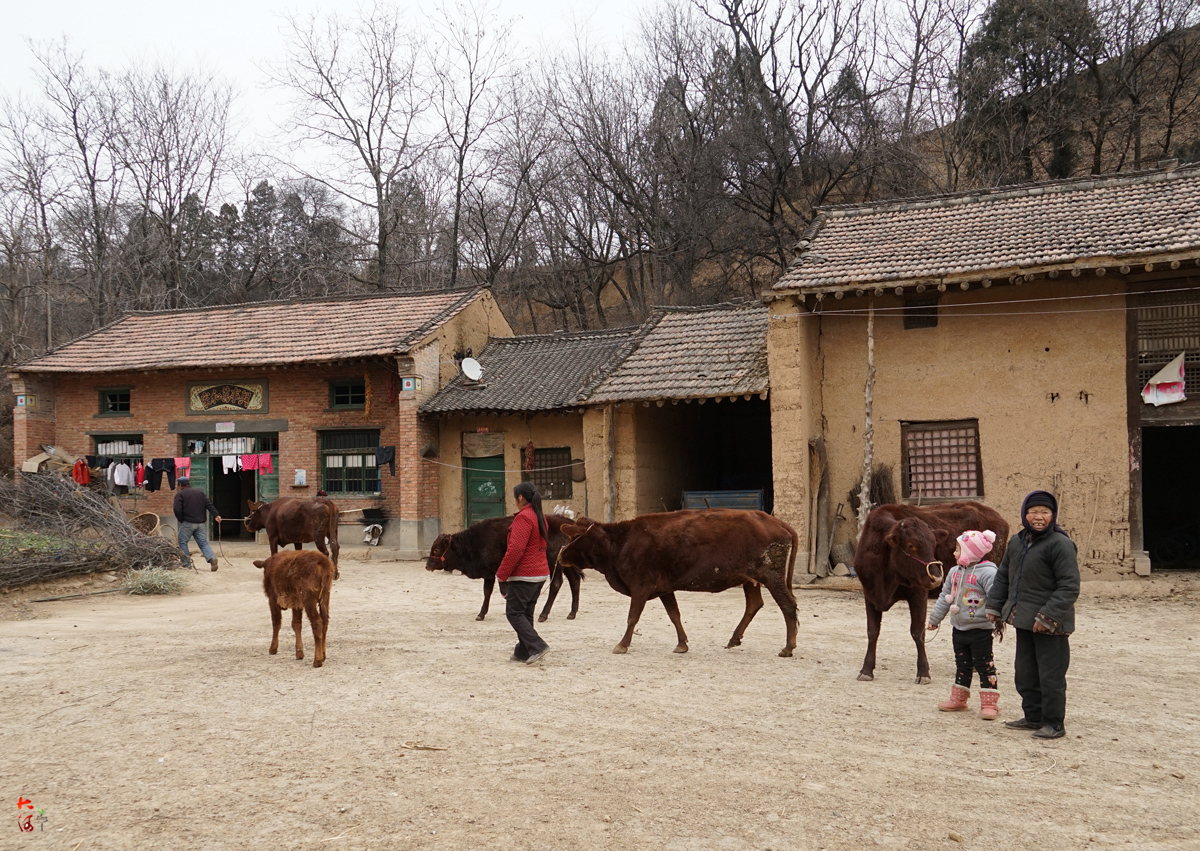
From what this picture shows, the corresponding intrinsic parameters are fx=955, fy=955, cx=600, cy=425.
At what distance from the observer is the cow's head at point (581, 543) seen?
9.62m

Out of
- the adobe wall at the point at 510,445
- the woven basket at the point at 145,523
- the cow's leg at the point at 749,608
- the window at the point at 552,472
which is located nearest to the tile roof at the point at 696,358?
the adobe wall at the point at 510,445

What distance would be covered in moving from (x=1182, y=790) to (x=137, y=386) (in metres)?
23.9

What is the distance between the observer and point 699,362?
58.3ft

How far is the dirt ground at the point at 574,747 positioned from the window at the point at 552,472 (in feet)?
33.3

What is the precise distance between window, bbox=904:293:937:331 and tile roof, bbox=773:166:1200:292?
0.66 meters

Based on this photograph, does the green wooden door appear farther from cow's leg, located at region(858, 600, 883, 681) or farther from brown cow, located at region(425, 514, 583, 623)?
cow's leg, located at region(858, 600, 883, 681)

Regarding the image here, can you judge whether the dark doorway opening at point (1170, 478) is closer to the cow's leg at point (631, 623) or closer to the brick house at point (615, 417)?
the brick house at point (615, 417)

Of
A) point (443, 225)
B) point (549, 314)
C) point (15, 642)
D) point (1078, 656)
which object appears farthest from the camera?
point (549, 314)

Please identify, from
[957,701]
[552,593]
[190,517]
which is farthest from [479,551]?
[190,517]

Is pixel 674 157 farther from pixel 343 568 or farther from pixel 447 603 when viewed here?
pixel 447 603

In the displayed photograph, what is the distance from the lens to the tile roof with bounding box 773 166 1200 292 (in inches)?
555

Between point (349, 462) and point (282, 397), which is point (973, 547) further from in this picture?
point (282, 397)

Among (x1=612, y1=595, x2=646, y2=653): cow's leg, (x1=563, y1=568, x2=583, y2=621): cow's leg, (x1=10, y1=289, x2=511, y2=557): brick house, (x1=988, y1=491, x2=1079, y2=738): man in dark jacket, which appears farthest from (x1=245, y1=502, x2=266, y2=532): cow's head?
(x1=988, y1=491, x2=1079, y2=738): man in dark jacket

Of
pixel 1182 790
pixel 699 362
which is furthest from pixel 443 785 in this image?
pixel 699 362
